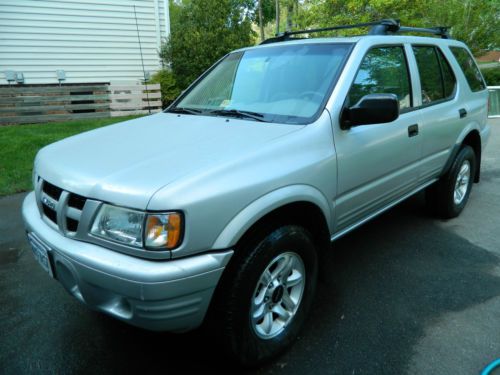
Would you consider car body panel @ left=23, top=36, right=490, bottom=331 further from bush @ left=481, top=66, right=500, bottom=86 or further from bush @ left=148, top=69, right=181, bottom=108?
bush @ left=481, top=66, right=500, bottom=86

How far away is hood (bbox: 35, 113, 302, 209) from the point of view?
187 cm

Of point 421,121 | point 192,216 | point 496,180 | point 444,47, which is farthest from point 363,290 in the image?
point 496,180

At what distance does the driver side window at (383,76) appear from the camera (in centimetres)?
280

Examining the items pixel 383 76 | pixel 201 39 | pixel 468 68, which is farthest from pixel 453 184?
pixel 201 39

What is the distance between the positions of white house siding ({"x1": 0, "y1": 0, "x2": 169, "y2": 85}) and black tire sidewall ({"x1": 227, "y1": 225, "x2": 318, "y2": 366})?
1062cm

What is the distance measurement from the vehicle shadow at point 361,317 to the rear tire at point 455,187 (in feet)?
1.40

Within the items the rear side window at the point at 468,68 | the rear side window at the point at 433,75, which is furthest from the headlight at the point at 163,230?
the rear side window at the point at 468,68

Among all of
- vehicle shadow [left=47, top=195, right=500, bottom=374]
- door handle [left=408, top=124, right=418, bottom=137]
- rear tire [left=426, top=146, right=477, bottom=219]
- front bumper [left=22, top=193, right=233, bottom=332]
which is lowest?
vehicle shadow [left=47, top=195, right=500, bottom=374]

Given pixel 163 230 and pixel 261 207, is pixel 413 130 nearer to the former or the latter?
pixel 261 207

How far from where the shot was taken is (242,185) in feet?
6.39

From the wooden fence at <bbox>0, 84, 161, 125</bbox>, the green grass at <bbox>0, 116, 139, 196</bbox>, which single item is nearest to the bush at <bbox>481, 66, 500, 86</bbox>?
Answer: the wooden fence at <bbox>0, 84, 161, 125</bbox>

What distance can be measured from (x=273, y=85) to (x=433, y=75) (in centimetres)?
169

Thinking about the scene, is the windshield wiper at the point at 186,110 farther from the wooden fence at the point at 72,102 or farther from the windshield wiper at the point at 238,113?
the wooden fence at the point at 72,102

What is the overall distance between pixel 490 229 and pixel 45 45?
10.9 meters
